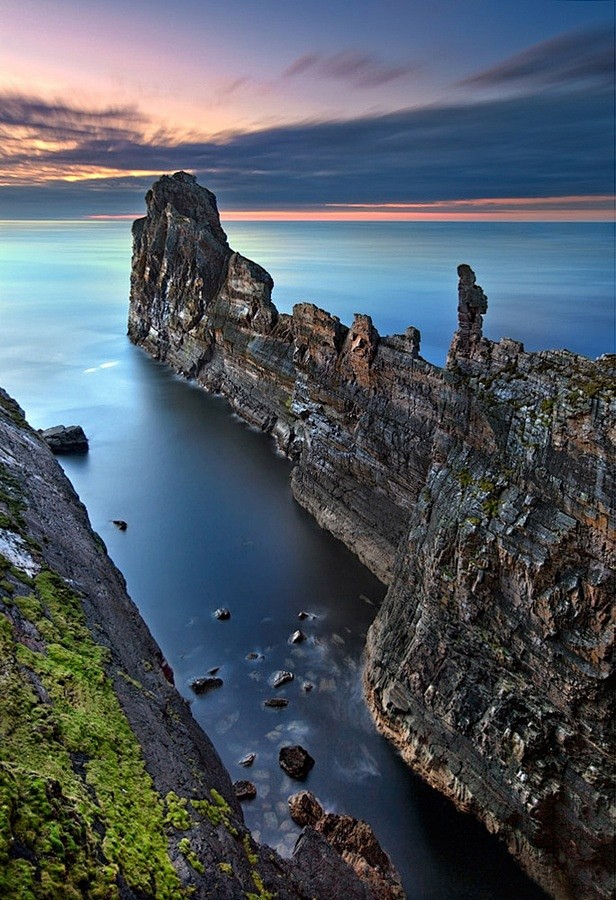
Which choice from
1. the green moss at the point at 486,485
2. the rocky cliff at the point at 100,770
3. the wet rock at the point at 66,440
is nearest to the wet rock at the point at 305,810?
the rocky cliff at the point at 100,770

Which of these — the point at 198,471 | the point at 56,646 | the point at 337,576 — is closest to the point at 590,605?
the point at 56,646

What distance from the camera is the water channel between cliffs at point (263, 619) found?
2314cm

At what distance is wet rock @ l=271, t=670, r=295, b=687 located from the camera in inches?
1173

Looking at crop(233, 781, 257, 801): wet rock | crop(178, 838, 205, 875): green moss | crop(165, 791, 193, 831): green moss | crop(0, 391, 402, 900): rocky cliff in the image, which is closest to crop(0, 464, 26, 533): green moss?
crop(0, 391, 402, 900): rocky cliff

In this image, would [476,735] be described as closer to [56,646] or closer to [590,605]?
[590,605]

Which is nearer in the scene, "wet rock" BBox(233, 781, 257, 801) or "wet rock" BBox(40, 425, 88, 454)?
"wet rock" BBox(233, 781, 257, 801)

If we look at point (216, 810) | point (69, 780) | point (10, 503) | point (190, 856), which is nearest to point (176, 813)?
point (190, 856)

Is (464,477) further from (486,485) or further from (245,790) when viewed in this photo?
(245,790)

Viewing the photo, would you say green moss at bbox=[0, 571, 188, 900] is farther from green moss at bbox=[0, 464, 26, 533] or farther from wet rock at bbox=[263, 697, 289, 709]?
wet rock at bbox=[263, 697, 289, 709]

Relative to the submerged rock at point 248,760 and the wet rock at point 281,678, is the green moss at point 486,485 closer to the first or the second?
the wet rock at point 281,678

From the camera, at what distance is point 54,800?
31.4ft

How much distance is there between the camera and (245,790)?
79.4ft

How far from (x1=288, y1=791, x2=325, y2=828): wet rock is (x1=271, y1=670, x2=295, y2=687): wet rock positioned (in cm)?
646

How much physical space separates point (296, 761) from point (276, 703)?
3.58 m
